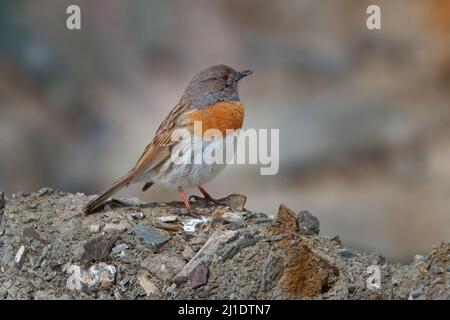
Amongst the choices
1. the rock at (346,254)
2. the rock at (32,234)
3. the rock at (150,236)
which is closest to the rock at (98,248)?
the rock at (150,236)

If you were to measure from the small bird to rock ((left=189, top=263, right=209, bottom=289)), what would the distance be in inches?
39.5

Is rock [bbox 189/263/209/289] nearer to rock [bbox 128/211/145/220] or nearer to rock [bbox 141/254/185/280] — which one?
rock [bbox 141/254/185/280]

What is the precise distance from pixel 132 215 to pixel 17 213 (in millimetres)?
869

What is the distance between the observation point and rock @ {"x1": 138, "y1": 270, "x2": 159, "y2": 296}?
5.47 metres

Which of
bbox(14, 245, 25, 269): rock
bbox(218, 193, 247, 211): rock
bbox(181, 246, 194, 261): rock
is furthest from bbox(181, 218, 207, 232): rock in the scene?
bbox(14, 245, 25, 269): rock

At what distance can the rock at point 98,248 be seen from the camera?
5.75 metres

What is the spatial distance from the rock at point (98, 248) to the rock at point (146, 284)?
299mm

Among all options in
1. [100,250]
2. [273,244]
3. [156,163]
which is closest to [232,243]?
[273,244]

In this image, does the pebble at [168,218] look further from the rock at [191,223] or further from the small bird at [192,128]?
the small bird at [192,128]

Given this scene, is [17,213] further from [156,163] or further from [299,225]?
[299,225]

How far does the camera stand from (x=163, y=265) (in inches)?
221

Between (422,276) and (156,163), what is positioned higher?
(156,163)

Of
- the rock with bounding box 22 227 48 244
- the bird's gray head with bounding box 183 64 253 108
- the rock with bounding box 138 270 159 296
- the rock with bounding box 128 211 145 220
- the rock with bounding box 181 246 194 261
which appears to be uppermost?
the bird's gray head with bounding box 183 64 253 108

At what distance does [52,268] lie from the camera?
5805 mm
